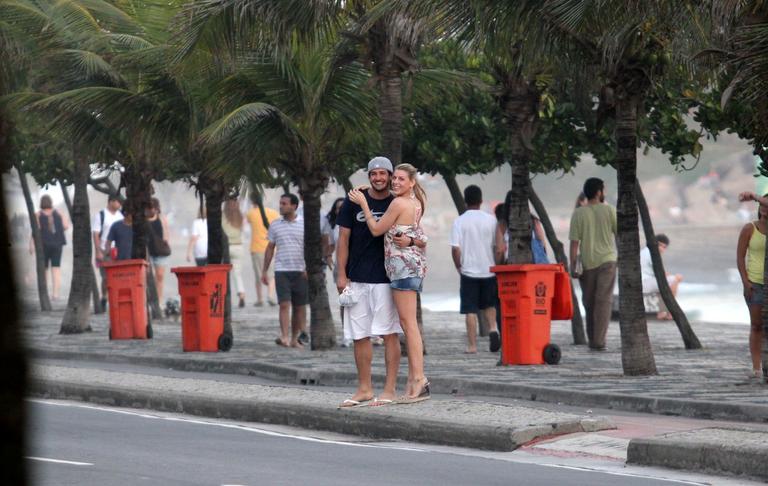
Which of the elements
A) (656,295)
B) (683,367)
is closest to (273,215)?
(656,295)

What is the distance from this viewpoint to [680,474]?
8.87m

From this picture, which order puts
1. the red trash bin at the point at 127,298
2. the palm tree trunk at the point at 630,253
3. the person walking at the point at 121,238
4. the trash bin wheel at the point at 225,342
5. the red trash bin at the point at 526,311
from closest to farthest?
the palm tree trunk at the point at 630,253 → the red trash bin at the point at 526,311 → the trash bin wheel at the point at 225,342 → the red trash bin at the point at 127,298 → the person walking at the point at 121,238

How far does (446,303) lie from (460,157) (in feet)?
80.0

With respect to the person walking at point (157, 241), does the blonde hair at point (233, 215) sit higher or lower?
higher

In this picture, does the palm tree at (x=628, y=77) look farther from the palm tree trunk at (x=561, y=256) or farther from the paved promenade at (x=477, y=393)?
the palm tree trunk at (x=561, y=256)

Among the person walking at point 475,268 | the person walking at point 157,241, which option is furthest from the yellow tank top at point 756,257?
the person walking at point 157,241

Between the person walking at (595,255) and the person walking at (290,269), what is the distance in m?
3.66

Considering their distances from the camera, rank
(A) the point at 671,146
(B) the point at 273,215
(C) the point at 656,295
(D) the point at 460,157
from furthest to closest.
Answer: (B) the point at 273,215 < (C) the point at 656,295 < (D) the point at 460,157 < (A) the point at 671,146

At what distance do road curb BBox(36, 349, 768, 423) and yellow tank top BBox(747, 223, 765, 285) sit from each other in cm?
223

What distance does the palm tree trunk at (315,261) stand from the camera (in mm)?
19266

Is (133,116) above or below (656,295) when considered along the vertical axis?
above

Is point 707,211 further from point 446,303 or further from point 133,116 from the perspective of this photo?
point 133,116

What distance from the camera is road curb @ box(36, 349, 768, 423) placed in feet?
38.0

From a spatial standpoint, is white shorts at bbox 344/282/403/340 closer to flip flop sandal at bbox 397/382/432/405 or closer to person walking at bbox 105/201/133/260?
flip flop sandal at bbox 397/382/432/405
